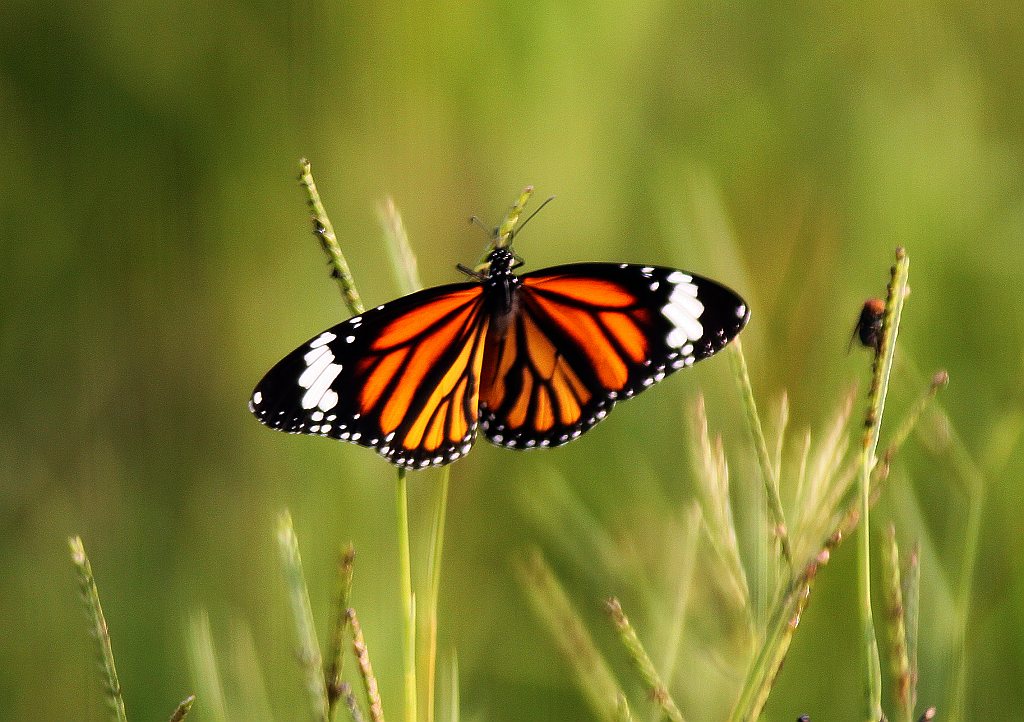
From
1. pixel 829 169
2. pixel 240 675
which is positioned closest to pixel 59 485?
pixel 240 675

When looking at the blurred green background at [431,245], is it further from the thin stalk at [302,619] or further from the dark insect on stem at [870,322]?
the thin stalk at [302,619]

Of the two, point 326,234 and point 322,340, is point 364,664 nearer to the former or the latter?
point 326,234

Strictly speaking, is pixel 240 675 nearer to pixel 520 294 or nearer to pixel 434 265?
pixel 520 294

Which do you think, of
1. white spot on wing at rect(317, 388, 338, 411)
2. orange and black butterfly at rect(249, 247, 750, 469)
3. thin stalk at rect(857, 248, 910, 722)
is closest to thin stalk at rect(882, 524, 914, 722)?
thin stalk at rect(857, 248, 910, 722)

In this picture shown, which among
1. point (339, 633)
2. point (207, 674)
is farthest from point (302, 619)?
point (207, 674)

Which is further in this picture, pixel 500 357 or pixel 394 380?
pixel 500 357

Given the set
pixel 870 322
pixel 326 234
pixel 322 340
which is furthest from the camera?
pixel 322 340
